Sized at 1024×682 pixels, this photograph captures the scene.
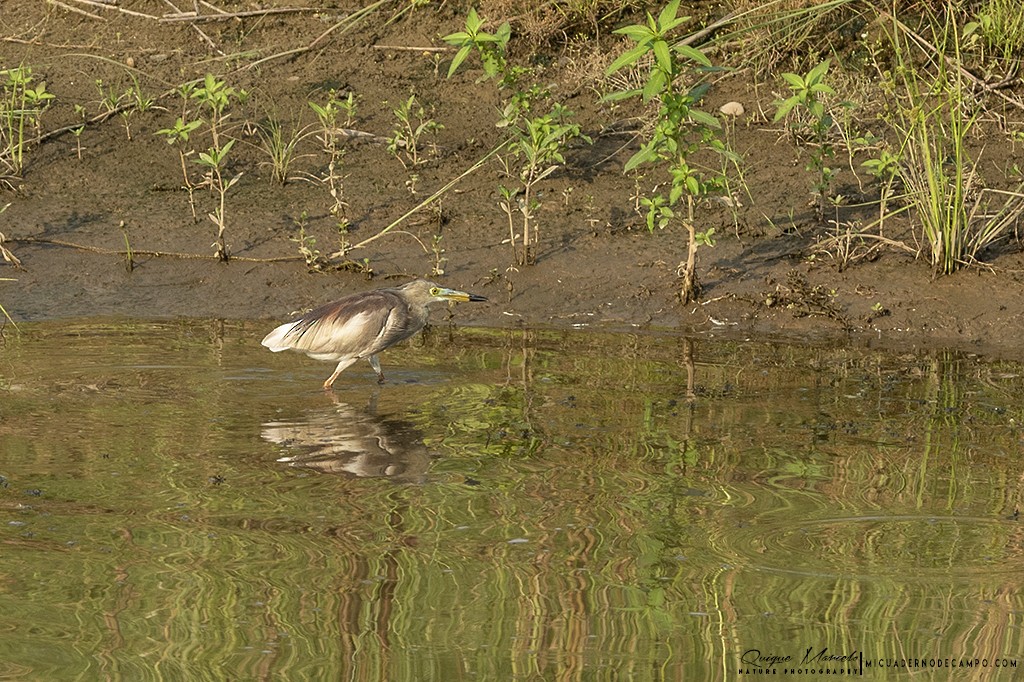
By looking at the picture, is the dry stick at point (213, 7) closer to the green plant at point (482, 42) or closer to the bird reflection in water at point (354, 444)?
the green plant at point (482, 42)

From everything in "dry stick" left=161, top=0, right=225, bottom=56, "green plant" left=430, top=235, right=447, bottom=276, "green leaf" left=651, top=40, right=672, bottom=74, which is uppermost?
"dry stick" left=161, top=0, right=225, bottom=56

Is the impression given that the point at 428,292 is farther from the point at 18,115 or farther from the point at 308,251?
the point at 18,115

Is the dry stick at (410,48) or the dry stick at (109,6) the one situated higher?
the dry stick at (109,6)

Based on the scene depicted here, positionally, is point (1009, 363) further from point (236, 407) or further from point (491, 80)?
point (491, 80)

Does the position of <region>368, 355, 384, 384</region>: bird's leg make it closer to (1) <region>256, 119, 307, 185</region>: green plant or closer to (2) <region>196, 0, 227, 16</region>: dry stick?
(1) <region>256, 119, 307, 185</region>: green plant

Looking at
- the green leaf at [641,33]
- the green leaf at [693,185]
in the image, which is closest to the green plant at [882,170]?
the green leaf at [693,185]

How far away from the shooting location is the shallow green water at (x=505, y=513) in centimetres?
427

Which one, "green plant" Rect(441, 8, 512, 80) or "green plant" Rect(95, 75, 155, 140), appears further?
"green plant" Rect(95, 75, 155, 140)

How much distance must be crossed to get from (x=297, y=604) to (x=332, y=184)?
5.31 m

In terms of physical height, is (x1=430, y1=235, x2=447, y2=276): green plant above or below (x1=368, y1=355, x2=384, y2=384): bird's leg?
above

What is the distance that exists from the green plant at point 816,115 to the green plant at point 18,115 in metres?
4.89

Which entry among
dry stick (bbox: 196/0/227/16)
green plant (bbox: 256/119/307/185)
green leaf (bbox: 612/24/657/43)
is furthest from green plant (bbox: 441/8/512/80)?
dry stick (bbox: 196/0/227/16)

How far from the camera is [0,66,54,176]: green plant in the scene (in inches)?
404

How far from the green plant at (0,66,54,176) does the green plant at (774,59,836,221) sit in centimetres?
489
